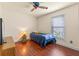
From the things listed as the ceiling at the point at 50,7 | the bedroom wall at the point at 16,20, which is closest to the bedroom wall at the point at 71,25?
the ceiling at the point at 50,7

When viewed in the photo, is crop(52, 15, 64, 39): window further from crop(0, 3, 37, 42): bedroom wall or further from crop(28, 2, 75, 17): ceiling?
crop(0, 3, 37, 42): bedroom wall

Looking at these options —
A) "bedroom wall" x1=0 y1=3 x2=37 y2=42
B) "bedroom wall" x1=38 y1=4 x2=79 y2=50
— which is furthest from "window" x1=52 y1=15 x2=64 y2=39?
"bedroom wall" x1=0 y1=3 x2=37 y2=42

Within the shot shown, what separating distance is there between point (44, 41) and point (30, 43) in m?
0.19

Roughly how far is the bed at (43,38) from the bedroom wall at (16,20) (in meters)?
0.09

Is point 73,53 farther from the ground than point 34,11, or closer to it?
closer to it

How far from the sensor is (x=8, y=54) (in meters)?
1.24

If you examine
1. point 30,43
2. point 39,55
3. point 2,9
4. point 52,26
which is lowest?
point 39,55

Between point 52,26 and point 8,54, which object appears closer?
point 8,54

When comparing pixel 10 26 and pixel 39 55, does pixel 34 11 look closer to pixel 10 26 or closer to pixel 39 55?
pixel 10 26

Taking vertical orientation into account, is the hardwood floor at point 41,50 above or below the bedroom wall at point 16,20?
below

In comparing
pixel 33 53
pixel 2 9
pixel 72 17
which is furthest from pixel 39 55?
pixel 2 9

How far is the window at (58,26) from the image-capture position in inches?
51.0

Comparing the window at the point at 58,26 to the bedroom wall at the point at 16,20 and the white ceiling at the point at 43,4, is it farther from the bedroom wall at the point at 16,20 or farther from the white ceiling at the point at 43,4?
the bedroom wall at the point at 16,20

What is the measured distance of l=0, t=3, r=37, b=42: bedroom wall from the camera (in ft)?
4.16
